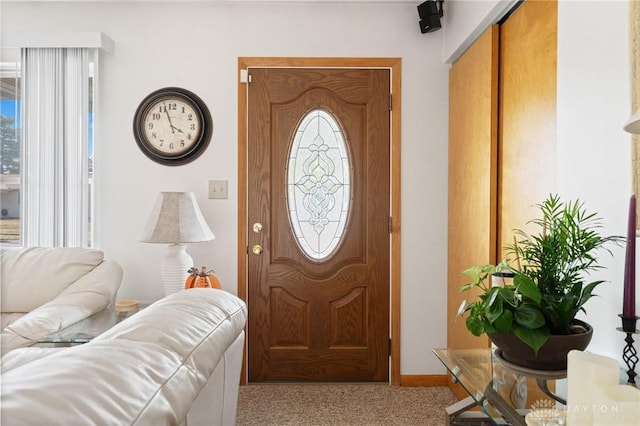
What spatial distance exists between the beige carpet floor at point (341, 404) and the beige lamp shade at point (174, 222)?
41.6 inches

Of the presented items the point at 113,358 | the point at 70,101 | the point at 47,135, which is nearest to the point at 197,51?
the point at 70,101

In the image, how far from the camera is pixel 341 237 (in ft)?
10.2

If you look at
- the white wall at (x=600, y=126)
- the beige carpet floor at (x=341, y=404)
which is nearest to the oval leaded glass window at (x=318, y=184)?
the beige carpet floor at (x=341, y=404)

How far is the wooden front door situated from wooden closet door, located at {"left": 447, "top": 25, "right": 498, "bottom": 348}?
0.44 meters

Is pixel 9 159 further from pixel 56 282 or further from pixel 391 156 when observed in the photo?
pixel 391 156

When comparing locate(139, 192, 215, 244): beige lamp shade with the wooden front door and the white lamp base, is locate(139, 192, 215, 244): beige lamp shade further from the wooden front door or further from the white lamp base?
the wooden front door

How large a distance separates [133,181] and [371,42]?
184cm

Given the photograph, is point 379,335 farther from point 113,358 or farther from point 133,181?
point 113,358

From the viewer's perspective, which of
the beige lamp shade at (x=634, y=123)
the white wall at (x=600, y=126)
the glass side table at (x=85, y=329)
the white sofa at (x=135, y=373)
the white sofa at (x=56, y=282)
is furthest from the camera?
the white sofa at (x=56, y=282)

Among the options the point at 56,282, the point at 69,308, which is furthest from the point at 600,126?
the point at 56,282

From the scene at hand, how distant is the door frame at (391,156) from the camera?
3064 millimetres

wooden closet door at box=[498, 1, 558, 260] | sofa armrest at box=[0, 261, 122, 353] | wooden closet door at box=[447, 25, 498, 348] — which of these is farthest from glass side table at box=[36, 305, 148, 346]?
wooden closet door at box=[498, 1, 558, 260]

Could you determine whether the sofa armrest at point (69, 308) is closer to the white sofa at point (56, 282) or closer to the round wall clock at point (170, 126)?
the white sofa at point (56, 282)

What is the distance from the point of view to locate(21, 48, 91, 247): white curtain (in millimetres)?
2986
